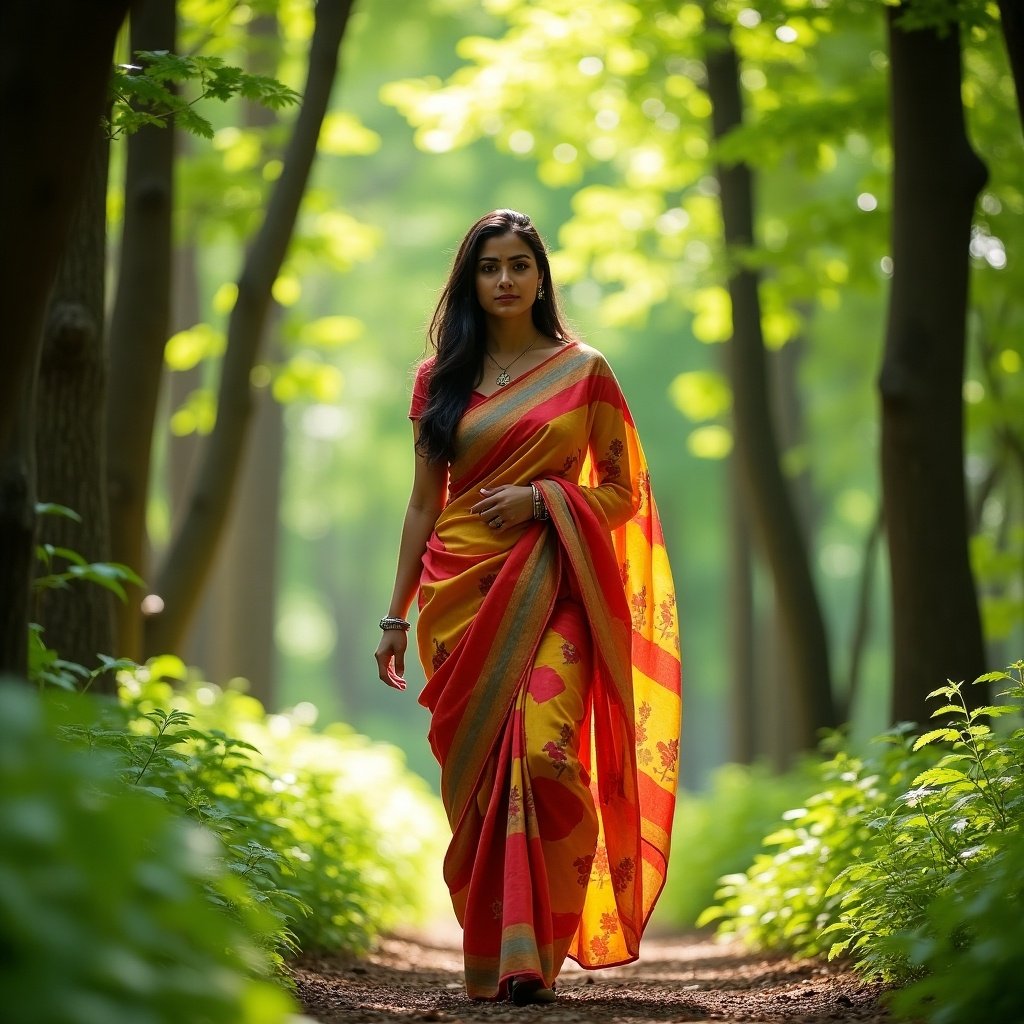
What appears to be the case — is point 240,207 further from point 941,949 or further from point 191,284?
point 941,949

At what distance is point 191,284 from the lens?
46.5ft

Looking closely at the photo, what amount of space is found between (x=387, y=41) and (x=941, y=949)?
1332 centimetres

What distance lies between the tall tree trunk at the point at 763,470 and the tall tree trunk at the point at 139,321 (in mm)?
3714

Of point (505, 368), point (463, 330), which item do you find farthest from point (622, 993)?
point (463, 330)

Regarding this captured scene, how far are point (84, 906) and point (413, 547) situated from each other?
9.76 feet

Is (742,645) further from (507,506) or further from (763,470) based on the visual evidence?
(507,506)

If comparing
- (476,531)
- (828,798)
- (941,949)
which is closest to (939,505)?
(828,798)

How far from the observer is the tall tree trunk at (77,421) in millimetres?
5348

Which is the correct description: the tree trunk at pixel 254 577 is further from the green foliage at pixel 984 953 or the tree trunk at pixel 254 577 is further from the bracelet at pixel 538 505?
the green foliage at pixel 984 953

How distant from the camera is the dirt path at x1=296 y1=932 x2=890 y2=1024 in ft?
11.9

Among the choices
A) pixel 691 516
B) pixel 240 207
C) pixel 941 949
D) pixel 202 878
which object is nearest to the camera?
pixel 941 949

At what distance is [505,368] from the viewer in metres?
4.66

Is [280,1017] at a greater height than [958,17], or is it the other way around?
[958,17]

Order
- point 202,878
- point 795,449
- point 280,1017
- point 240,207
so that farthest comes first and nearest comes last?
point 795,449 < point 240,207 < point 202,878 < point 280,1017
